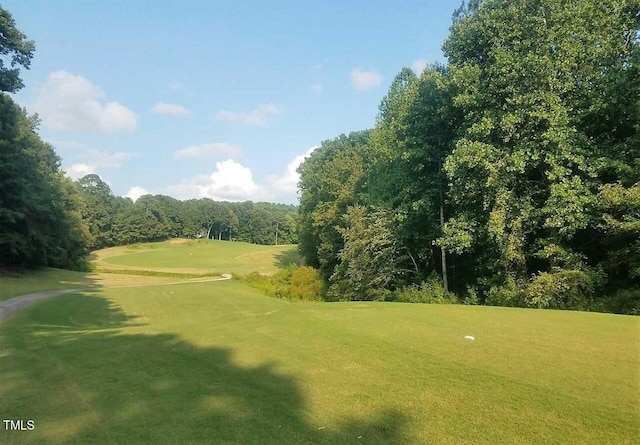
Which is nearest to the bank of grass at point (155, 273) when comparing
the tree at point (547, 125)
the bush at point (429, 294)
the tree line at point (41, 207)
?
the tree line at point (41, 207)

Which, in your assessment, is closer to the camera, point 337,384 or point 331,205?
point 337,384

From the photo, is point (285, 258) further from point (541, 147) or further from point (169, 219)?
point (541, 147)

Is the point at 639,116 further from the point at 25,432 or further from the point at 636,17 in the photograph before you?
the point at 25,432

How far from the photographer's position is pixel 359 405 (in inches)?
208

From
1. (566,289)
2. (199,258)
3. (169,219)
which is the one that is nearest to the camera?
(566,289)

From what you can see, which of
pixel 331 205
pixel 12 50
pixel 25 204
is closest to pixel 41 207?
pixel 25 204

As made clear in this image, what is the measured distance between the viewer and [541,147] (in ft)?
61.9

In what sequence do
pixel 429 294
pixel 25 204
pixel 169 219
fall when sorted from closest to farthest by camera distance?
pixel 429 294 → pixel 25 204 → pixel 169 219

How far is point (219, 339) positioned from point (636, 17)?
22423mm

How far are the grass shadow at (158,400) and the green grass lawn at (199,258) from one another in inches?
2220

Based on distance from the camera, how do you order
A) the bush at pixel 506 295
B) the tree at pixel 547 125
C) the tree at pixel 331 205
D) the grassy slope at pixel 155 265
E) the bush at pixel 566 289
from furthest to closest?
the tree at pixel 331 205 → the grassy slope at pixel 155 265 → the bush at pixel 506 295 → the tree at pixel 547 125 → the bush at pixel 566 289

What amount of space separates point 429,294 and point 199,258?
66.6 m

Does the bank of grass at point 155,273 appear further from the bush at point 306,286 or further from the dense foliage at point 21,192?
the bush at point 306,286

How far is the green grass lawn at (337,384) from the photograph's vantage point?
4504 mm
